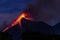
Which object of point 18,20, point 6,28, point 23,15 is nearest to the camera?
point 23,15

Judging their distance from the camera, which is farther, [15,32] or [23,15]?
[15,32]

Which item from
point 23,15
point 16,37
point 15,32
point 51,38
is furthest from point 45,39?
point 15,32

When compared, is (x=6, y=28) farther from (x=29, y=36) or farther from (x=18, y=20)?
(x=29, y=36)

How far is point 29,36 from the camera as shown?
4712 cm

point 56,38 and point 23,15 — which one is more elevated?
point 23,15

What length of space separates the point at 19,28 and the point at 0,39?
2225 cm

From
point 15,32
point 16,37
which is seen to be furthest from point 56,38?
point 15,32

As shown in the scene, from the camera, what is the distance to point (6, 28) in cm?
5938

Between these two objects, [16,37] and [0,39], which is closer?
[0,39]

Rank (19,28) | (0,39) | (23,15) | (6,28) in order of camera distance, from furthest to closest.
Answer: (19,28)
(6,28)
(23,15)
(0,39)

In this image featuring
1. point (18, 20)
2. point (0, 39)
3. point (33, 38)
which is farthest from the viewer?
point (18, 20)

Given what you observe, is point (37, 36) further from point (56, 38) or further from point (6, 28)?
point (6, 28)

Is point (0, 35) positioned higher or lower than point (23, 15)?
lower

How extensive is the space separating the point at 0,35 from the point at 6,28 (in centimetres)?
1410
